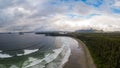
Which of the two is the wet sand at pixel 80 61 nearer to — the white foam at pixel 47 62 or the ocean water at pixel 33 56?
the ocean water at pixel 33 56

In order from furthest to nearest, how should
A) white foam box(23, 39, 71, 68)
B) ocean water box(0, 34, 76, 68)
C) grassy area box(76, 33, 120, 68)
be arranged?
ocean water box(0, 34, 76, 68), white foam box(23, 39, 71, 68), grassy area box(76, 33, 120, 68)

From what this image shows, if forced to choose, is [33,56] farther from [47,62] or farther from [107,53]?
[107,53]

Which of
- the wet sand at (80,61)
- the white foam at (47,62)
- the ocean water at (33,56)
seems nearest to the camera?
the white foam at (47,62)

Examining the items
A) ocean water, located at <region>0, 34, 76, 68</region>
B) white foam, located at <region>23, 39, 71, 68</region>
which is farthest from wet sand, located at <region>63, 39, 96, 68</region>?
white foam, located at <region>23, 39, 71, 68</region>

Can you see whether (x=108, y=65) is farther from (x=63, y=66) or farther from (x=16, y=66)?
(x=16, y=66)

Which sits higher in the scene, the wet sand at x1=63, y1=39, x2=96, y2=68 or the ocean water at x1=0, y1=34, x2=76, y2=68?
the ocean water at x1=0, y1=34, x2=76, y2=68

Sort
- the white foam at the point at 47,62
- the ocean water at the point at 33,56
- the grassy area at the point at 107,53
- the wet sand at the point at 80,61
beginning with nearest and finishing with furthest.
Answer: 1. the grassy area at the point at 107,53
2. the white foam at the point at 47,62
3. the wet sand at the point at 80,61
4. the ocean water at the point at 33,56

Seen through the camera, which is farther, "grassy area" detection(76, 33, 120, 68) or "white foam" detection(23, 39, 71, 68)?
"white foam" detection(23, 39, 71, 68)

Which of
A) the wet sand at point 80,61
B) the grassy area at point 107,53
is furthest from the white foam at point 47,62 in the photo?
the grassy area at point 107,53

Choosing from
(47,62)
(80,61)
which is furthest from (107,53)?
(47,62)

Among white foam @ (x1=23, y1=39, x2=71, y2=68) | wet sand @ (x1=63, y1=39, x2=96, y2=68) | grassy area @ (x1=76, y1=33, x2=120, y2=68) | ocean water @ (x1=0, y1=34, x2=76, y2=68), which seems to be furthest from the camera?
ocean water @ (x1=0, y1=34, x2=76, y2=68)

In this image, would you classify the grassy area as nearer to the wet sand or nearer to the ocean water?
the wet sand
